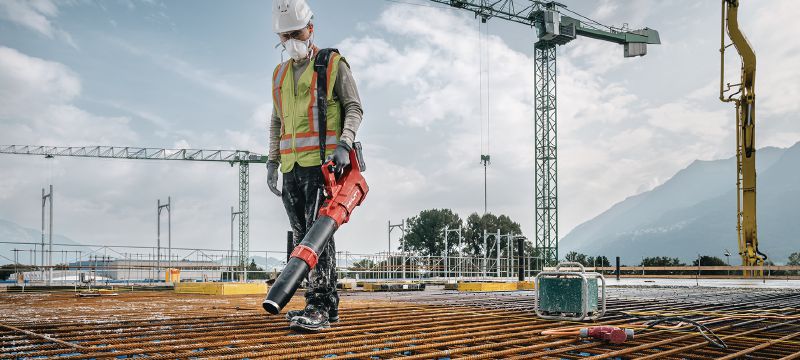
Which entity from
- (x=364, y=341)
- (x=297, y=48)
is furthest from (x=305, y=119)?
(x=364, y=341)

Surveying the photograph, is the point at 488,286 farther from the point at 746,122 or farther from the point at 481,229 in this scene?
the point at 481,229

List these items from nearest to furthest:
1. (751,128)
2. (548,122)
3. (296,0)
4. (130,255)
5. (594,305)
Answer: (296,0) < (594,305) < (751,128) < (130,255) < (548,122)

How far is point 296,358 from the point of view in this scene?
2805 mm

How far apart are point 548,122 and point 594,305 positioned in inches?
1489

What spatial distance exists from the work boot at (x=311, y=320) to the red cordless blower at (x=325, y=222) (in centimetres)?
62

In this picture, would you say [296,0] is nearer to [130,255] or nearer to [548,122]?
[130,255]

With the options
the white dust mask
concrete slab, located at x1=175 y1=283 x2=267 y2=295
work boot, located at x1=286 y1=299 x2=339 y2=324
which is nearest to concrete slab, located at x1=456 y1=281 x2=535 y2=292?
concrete slab, located at x1=175 y1=283 x2=267 y2=295

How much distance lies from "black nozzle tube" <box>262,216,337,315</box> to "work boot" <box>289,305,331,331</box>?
1.94 ft

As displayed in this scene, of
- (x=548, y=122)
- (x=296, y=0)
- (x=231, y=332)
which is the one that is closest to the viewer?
(x=231, y=332)

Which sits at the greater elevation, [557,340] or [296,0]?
[296,0]

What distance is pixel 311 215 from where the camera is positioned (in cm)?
397

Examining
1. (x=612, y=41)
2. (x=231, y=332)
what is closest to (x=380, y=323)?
(x=231, y=332)

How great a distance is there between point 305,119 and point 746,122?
62.3ft

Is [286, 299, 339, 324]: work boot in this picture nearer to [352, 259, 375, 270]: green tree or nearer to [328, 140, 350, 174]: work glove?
[328, 140, 350, 174]: work glove
